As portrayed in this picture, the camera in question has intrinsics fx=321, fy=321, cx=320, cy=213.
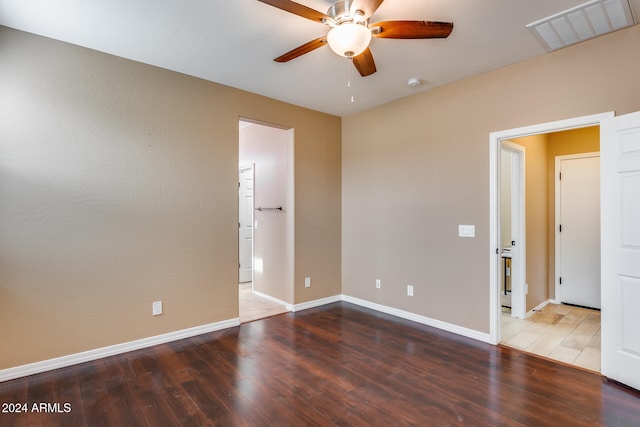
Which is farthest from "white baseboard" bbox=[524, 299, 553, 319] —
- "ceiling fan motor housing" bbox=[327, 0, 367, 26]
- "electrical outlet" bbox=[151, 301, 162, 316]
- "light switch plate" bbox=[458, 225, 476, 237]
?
"electrical outlet" bbox=[151, 301, 162, 316]

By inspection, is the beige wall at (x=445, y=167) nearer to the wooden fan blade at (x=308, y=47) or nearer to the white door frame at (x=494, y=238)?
the white door frame at (x=494, y=238)

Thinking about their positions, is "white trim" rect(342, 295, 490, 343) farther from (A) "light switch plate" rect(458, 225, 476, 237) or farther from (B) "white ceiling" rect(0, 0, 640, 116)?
(B) "white ceiling" rect(0, 0, 640, 116)

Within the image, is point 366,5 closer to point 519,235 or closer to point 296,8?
point 296,8

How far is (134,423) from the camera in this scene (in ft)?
6.56

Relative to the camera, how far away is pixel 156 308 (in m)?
3.18

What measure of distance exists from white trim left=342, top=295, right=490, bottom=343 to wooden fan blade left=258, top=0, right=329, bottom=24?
3217 millimetres

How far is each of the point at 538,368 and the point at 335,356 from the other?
1715 mm

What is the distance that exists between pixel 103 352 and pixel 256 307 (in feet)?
6.24

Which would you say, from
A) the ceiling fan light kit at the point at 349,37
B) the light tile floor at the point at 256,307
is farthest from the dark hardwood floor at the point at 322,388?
the ceiling fan light kit at the point at 349,37

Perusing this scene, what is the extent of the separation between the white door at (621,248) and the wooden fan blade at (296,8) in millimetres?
2372

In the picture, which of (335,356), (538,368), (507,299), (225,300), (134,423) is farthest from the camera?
(507,299)

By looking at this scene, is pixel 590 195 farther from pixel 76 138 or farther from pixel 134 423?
pixel 76 138

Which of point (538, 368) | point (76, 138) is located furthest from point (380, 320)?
point (76, 138)

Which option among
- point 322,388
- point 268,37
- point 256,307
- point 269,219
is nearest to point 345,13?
point 268,37
